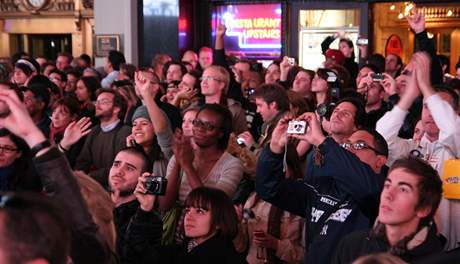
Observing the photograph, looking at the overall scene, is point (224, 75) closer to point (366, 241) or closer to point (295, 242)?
point (295, 242)

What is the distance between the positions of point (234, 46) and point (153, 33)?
1.70m

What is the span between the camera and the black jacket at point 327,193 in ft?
12.6

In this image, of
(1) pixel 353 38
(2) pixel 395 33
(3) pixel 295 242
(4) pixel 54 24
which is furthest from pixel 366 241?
(4) pixel 54 24

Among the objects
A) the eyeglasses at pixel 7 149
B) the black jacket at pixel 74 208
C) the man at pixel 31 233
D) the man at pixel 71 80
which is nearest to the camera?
the man at pixel 31 233

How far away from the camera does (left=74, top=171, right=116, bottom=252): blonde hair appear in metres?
3.11

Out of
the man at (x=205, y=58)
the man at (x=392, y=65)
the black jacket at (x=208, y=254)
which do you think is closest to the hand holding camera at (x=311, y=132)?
the black jacket at (x=208, y=254)

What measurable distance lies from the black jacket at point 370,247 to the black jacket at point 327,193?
A: 298 millimetres

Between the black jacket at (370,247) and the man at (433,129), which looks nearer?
the black jacket at (370,247)

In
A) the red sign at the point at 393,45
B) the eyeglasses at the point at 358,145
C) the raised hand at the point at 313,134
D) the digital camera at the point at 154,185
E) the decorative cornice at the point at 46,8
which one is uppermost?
the decorative cornice at the point at 46,8

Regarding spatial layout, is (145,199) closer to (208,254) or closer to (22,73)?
(208,254)

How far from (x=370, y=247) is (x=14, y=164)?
2508 millimetres

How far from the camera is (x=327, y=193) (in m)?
4.12

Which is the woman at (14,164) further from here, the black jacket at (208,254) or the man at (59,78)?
the man at (59,78)

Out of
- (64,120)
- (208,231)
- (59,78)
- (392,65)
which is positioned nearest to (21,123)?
(208,231)
